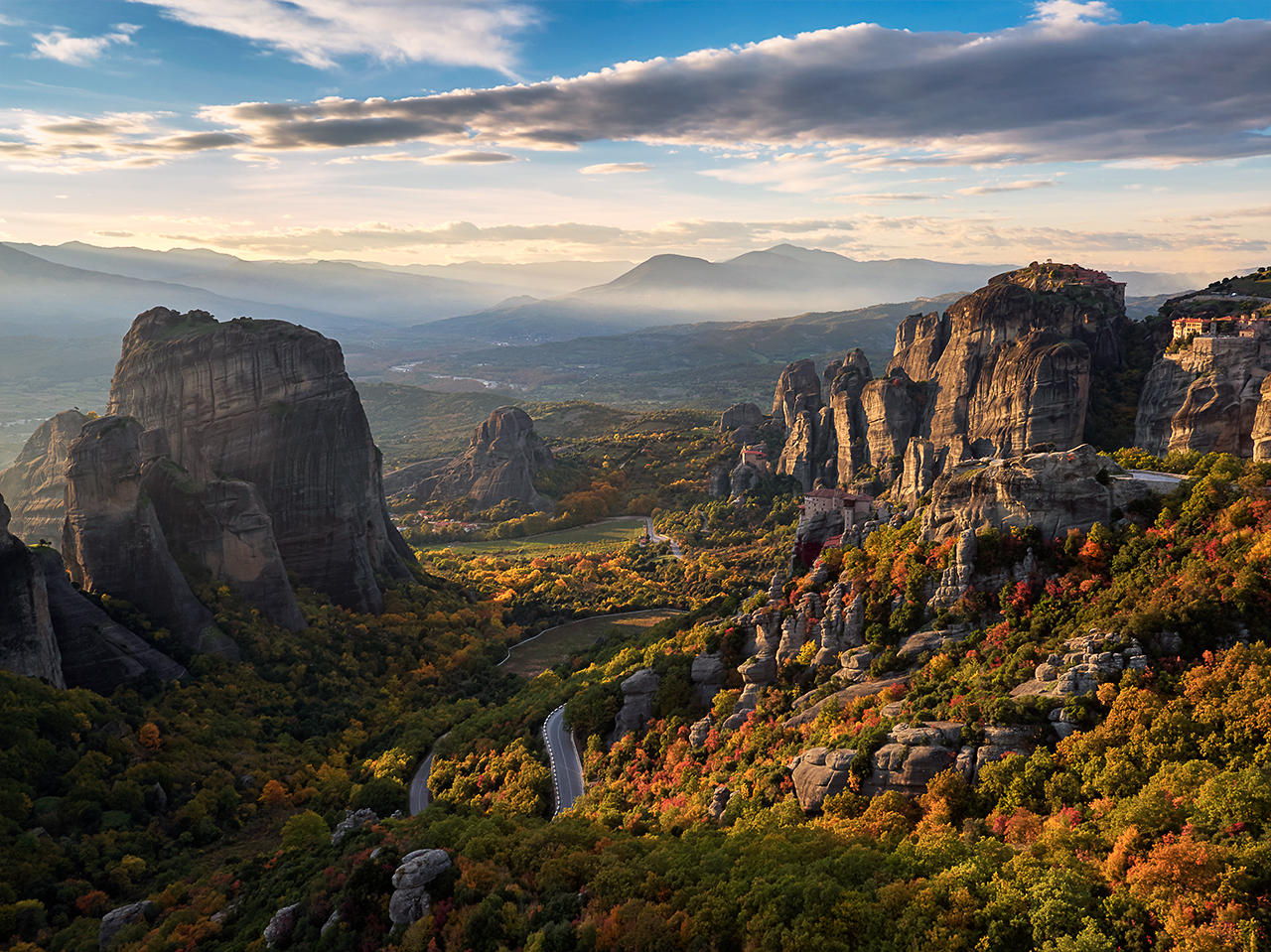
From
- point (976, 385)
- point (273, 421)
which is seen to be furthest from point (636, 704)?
point (976, 385)

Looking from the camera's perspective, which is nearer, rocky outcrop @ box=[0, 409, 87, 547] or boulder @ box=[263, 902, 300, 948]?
boulder @ box=[263, 902, 300, 948]

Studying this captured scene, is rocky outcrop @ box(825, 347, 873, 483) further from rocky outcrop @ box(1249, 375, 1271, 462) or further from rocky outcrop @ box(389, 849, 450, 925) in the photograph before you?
rocky outcrop @ box(389, 849, 450, 925)

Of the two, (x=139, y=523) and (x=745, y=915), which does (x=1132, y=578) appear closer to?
(x=745, y=915)

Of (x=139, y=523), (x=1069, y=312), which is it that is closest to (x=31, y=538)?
(x=139, y=523)

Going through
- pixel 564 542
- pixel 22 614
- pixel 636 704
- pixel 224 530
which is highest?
pixel 224 530

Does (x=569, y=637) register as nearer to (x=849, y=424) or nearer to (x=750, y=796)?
(x=849, y=424)

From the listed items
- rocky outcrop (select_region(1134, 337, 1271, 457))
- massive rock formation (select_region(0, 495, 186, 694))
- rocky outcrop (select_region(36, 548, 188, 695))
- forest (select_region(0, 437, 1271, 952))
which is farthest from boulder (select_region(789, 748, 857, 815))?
rocky outcrop (select_region(36, 548, 188, 695))
